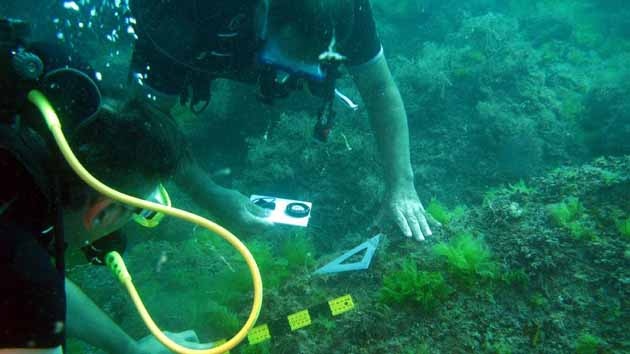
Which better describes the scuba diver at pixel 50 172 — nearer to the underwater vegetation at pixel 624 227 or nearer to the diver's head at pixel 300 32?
the diver's head at pixel 300 32

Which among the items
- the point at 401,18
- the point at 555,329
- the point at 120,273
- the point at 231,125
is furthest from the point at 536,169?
the point at 401,18

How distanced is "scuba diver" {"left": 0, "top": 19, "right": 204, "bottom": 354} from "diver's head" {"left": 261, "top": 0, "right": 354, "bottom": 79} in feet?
5.07

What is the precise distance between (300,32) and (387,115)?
5.08 feet

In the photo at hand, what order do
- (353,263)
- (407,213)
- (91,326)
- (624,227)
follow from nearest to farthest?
1. (91,326)
2. (624,227)
3. (353,263)
4. (407,213)

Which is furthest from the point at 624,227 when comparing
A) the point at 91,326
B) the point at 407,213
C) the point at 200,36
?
the point at 91,326

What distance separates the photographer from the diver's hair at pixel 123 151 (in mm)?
1273

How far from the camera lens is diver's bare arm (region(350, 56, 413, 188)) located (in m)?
3.92

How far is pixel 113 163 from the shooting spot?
132 cm

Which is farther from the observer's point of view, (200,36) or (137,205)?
(200,36)

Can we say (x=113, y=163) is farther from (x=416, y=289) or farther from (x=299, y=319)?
(x=416, y=289)

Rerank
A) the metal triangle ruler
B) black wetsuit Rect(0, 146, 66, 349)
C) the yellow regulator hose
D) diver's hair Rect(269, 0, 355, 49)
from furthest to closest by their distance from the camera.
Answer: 1. the metal triangle ruler
2. diver's hair Rect(269, 0, 355, 49)
3. the yellow regulator hose
4. black wetsuit Rect(0, 146, 66, 349)

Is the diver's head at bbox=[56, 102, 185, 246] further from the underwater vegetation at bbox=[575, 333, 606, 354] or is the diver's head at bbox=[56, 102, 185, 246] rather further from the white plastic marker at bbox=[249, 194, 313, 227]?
the underwater vegetation at bbox=[575, 333, 606, 354]

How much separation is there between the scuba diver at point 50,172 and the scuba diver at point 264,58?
3.20 ft

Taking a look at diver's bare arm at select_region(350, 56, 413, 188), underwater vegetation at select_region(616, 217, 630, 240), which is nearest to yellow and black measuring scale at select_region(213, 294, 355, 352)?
diver's bare arm at select_region(350, 56, 413, 188)
